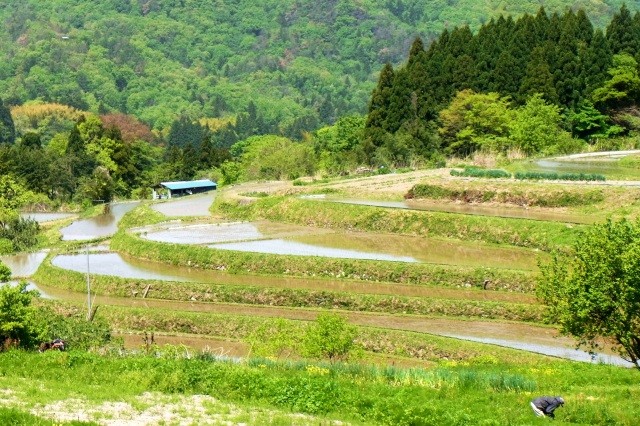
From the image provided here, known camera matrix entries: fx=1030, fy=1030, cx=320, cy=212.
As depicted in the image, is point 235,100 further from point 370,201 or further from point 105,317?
point 105,317

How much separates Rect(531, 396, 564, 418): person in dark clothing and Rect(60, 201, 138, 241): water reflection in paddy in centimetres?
3640

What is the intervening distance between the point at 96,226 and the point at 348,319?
3015 centimetres

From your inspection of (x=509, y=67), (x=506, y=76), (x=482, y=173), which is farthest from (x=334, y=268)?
(x=509, y=67)

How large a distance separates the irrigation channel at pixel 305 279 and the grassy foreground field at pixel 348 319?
0.17m

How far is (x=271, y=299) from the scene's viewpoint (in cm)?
3203

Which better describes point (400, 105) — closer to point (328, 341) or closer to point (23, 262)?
point (23, 262)

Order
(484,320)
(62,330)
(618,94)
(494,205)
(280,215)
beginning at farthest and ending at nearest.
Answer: (618,94) → (280,215) → (494,205) → (484,320) → (62,330)

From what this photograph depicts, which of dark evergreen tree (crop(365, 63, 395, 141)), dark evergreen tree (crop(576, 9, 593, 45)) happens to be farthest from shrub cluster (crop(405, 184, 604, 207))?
dark evergreen tree (crop(576, 9, 593, 45))

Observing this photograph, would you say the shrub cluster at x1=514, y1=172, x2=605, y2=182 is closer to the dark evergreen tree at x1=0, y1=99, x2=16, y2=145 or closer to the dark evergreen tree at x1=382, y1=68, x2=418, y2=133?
the dark evergreen tree at x1=382, y1=68, x2=418, y2=133

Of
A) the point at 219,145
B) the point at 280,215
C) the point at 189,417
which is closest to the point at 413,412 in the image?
the point at 189,417

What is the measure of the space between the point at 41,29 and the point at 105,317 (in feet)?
577

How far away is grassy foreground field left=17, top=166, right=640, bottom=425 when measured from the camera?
15.6 m

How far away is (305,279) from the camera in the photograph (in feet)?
113

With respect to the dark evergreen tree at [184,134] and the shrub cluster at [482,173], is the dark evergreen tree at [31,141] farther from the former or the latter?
the shrub cluster at [482,173]
